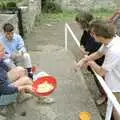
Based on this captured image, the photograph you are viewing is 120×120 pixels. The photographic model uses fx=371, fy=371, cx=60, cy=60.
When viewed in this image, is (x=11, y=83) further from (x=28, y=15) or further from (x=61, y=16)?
(x=61, y=16)

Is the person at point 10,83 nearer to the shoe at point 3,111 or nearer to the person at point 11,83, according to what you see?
the person at point 11,83

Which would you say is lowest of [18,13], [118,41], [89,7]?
[89,7]

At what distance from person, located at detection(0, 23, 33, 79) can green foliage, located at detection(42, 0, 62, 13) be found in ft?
31.1

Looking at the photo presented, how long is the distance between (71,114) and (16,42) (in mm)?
1959

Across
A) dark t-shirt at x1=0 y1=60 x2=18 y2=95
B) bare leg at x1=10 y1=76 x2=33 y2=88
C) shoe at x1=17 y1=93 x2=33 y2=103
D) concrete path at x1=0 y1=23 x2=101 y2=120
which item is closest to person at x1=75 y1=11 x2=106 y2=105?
concrete path at x1=0 y1=23 x2=101 y2=120

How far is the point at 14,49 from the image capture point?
6.09 m

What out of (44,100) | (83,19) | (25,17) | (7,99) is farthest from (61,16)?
(7,99)

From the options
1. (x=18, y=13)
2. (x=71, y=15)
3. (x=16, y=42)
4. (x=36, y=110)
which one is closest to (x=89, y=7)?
(x=71, y=15)

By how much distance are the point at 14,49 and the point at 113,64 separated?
2.34m

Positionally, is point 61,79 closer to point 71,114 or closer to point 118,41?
point 71,114

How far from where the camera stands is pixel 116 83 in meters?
4.39

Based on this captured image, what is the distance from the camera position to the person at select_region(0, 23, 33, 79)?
18.9 ft

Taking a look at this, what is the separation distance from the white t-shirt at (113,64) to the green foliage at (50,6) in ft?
36.5

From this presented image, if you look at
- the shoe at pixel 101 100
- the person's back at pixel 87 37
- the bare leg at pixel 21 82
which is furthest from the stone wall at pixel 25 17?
the bare leg at pixel 21 82
